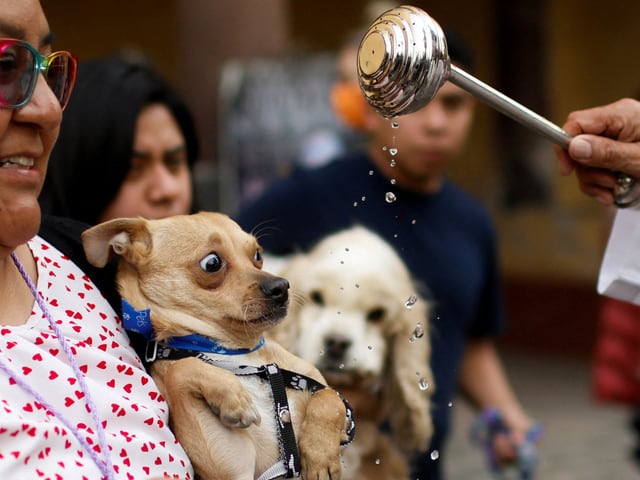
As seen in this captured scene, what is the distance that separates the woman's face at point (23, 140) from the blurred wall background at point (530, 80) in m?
8.61

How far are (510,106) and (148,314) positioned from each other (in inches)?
33.8

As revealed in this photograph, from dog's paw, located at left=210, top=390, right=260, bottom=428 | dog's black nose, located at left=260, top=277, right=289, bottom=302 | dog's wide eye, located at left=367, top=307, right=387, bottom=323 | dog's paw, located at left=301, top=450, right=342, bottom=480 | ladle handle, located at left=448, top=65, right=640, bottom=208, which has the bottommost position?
dog's wide eye, located at left=367, top=307, right=387, bottom=323

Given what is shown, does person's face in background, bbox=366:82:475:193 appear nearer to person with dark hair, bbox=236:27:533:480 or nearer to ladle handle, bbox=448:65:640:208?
person with dark hair, bbox=236:27:533:480

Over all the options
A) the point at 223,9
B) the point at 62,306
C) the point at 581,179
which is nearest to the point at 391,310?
the point at 581,179

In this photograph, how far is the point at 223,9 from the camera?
23.6 feet

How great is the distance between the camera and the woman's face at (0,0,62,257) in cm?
183

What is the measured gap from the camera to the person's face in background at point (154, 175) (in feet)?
10.2

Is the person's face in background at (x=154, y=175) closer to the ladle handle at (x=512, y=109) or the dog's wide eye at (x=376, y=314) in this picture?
the dog's wide eye at (x=376, y=314)

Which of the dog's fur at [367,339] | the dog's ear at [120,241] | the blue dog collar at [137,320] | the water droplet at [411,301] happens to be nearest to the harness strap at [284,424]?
the blue dog collar at [137,320]

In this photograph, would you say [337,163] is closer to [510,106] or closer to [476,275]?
[476,275]

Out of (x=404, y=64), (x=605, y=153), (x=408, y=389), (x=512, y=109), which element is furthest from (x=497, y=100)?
(x=408, y=389)

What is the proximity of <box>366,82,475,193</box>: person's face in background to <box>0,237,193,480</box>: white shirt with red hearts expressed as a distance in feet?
7.20

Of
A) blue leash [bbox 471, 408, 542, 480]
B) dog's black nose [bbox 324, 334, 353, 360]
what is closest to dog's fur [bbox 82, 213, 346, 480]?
dog's black nose [bbox 324, 334, 353, 360]

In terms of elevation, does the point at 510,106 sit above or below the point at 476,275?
above
